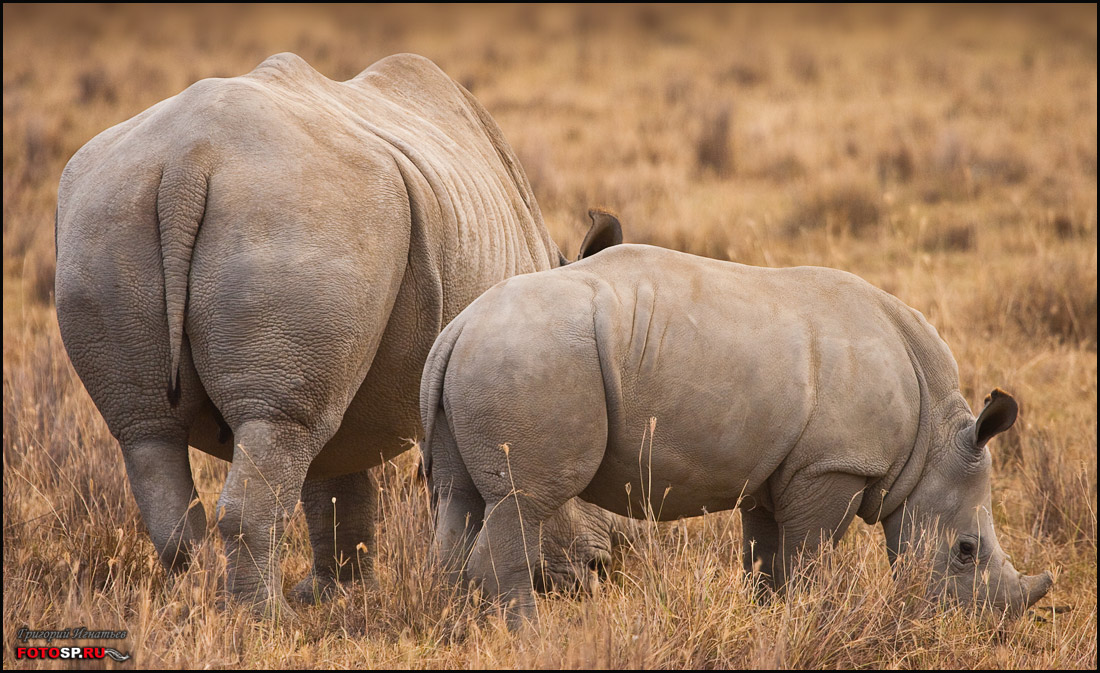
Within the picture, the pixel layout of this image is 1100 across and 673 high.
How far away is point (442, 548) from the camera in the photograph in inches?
128

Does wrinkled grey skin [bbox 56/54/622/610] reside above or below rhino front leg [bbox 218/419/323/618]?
above

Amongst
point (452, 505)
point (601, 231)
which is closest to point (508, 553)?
point (452, 505)

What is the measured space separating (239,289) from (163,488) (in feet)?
2.08

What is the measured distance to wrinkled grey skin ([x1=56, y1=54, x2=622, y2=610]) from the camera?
307 cm

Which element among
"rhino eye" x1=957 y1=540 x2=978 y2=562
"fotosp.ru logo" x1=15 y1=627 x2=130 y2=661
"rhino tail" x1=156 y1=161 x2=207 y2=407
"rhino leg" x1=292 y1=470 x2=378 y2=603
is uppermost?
"rhino tail" x1=156 y1=161 x2=207 y2=407

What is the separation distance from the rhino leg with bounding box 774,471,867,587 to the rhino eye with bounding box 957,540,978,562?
363 millimetres

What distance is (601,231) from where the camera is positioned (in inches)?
168

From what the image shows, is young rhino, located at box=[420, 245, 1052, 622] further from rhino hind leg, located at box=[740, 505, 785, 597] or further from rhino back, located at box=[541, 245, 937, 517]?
rhino hind leg, located at box=[740, 505, 785, 597]

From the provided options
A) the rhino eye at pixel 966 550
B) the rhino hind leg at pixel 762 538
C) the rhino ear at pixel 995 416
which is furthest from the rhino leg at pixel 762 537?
the rhino ear at pixel 995 416

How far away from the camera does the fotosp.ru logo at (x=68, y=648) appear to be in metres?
2.71

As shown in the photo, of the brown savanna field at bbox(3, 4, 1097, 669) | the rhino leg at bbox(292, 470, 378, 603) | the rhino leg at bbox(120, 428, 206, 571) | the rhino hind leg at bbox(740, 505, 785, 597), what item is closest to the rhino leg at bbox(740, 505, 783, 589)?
the rhino hind leg at bbox(740, 505, 785, 597)

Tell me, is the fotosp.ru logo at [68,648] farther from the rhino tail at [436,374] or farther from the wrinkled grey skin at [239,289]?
the rhino tail at [436,374]

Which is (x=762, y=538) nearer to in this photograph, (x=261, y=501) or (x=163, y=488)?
(x=261, y=501)

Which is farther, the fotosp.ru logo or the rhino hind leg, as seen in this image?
the rhino hind leg
